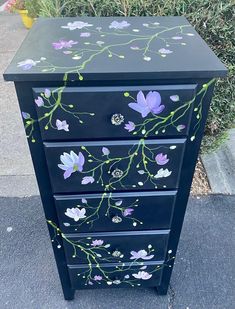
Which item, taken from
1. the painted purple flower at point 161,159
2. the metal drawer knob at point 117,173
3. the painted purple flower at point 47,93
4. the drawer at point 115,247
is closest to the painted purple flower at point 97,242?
the drawer at point 115,247

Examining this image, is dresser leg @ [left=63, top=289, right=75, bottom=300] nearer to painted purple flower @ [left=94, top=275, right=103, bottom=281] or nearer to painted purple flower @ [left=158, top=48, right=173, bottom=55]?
painted purple flower @ [left=94, top=275, right=103, bottom=281]

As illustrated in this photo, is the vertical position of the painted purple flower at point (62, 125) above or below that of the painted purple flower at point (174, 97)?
below

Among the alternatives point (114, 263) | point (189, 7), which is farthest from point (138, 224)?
point (189, 7)

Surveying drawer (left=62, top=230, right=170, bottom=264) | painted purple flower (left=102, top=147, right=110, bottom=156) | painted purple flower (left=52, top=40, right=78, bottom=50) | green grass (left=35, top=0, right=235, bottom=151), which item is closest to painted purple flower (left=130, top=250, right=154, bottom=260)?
drawer (left=62, top=230, right=170, bottom=264)

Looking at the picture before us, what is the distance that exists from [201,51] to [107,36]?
14.2 inches

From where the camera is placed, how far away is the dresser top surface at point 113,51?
916mm

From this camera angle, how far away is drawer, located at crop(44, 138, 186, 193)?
3.52 ft

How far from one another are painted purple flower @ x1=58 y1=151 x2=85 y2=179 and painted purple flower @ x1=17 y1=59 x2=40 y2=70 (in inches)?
12.1

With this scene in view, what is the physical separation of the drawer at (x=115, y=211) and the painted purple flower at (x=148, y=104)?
37 cm

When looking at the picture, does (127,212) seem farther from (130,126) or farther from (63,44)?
(63,44)

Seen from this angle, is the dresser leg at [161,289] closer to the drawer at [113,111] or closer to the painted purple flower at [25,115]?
the drawer at [113,111]

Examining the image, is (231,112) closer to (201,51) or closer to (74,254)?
(201,51)

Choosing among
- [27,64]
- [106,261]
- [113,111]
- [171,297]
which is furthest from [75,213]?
[171,297]

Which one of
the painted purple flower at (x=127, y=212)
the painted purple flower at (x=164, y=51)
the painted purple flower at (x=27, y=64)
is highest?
the painted purple flower at (x=27, y=64)
